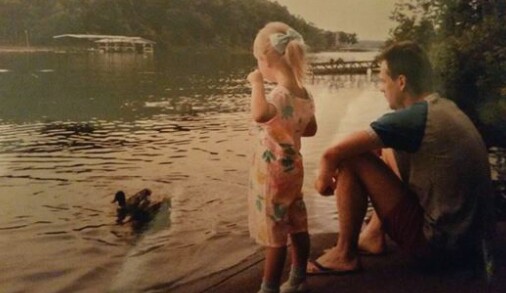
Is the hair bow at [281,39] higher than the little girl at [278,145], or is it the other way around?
the hair bow at [281,39]

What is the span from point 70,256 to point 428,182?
4.08 feet

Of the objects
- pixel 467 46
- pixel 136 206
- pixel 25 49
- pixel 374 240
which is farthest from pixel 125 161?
pixel 467 46

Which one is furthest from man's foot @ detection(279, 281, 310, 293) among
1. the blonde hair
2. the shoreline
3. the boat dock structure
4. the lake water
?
the shoreline

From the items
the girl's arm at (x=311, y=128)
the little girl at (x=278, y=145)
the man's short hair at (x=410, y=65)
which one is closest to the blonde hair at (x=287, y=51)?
the little girl at (x=278, y=145)

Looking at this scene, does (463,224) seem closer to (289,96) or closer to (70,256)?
(289,96)

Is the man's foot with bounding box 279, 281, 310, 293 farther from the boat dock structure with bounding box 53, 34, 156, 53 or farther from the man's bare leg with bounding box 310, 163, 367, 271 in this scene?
the boat dock structure with bounding box 53, 34, 156, 53

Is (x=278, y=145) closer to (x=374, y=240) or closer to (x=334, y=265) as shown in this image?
(x=334, y=265)

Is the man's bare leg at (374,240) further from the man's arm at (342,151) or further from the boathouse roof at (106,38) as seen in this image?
the boathouse roof at (106,38)

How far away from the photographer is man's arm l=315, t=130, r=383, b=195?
1819 millimetres

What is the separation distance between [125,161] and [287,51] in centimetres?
75

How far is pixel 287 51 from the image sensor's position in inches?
64.8

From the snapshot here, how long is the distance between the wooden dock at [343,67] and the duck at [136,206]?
27.6 inches

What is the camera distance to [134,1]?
2.08 m

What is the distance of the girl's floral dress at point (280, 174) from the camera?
1717 mm
